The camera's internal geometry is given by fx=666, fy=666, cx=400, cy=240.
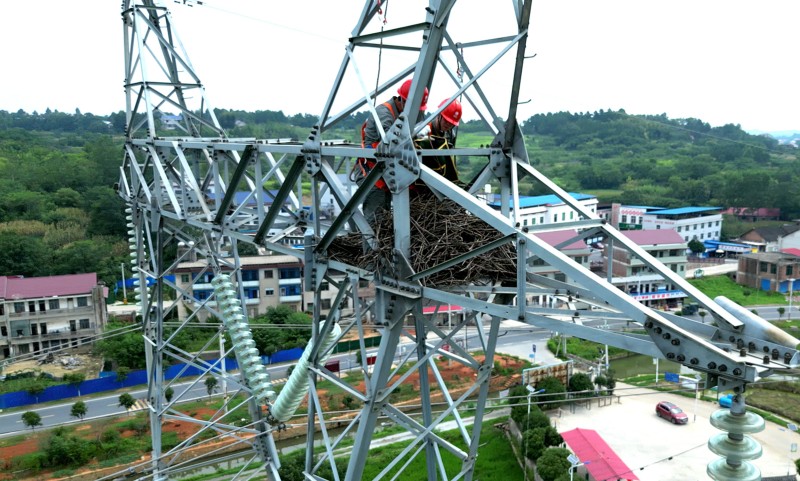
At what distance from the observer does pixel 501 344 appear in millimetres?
23391

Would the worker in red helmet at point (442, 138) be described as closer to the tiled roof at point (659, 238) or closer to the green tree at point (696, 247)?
the tiled roof at point (659, 238)

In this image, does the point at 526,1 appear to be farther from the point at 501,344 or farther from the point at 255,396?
the point at 501,344

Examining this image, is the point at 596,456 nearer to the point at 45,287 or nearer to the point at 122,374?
the point at 122,374

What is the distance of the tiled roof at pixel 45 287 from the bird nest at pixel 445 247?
20.6 m

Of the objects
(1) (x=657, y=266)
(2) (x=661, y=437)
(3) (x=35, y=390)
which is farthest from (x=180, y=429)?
(1) (x=657, y=266)

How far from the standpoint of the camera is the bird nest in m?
4.80

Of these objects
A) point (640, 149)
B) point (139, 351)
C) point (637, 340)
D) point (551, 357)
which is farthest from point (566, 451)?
point (640, 149)

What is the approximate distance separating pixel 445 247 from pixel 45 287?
21802 mm

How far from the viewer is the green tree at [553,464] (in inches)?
515

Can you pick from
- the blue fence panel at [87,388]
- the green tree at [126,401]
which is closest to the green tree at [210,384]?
the blue fence panel at [87,388]

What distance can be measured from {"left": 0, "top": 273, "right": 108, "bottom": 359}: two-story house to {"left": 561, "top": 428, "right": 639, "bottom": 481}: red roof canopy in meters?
15.7

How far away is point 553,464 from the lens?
13234mm

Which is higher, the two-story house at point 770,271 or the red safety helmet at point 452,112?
the red safety helmet at point 452,112

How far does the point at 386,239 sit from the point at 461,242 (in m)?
0.60
